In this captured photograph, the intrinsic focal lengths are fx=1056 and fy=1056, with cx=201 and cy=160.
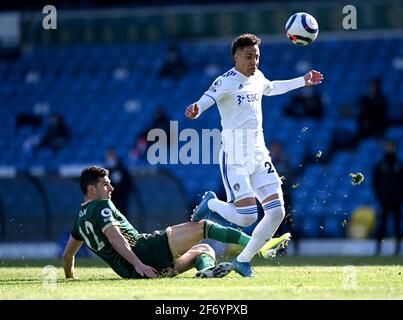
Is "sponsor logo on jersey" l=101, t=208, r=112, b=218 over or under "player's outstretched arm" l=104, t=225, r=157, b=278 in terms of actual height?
over

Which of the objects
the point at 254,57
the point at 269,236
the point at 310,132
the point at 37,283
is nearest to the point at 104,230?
the point at 37,283

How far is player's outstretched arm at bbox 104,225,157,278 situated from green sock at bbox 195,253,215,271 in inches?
26.0

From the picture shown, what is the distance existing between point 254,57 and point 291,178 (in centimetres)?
930

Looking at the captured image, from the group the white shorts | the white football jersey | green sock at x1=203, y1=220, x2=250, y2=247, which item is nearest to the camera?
the white shorts

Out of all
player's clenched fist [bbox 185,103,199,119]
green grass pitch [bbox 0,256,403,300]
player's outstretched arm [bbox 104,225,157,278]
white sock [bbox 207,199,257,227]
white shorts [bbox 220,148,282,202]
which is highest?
player's clenched fist [bbox 185,103,199,119]

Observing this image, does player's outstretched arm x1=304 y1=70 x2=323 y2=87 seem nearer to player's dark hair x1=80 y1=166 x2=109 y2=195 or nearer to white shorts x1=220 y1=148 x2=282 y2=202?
white shorts x1=220 y1=148 x2=282 y2=202

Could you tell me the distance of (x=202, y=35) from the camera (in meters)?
27.6

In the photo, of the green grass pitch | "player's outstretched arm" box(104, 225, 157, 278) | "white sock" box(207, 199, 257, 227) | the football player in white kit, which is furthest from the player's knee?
"player's outstretched arm" box(104, 225, 157, 278)

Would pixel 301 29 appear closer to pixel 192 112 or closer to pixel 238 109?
pixel 238 109

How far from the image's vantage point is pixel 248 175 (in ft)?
34.0

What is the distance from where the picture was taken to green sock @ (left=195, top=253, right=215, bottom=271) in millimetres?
10480

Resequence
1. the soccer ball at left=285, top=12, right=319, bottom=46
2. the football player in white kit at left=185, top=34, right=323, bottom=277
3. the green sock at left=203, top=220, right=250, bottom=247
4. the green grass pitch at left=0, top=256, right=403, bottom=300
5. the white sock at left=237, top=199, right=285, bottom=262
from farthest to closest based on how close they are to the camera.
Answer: the soccer ball at left=285, top=12, right=319, bottom=46 < the green sock at left=203, top=220, right=250, bottom=247 < the football player in white kit at left=185, top=34, right=323, bottom=277 < the white sock at left=237, top=199, right=285, bottom=262 < the green grass pitch at left=0, top=256, right=403, bottom=300

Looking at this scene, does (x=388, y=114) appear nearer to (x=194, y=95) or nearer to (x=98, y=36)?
(x=194, y=95)

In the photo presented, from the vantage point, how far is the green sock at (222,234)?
34.6 feet
